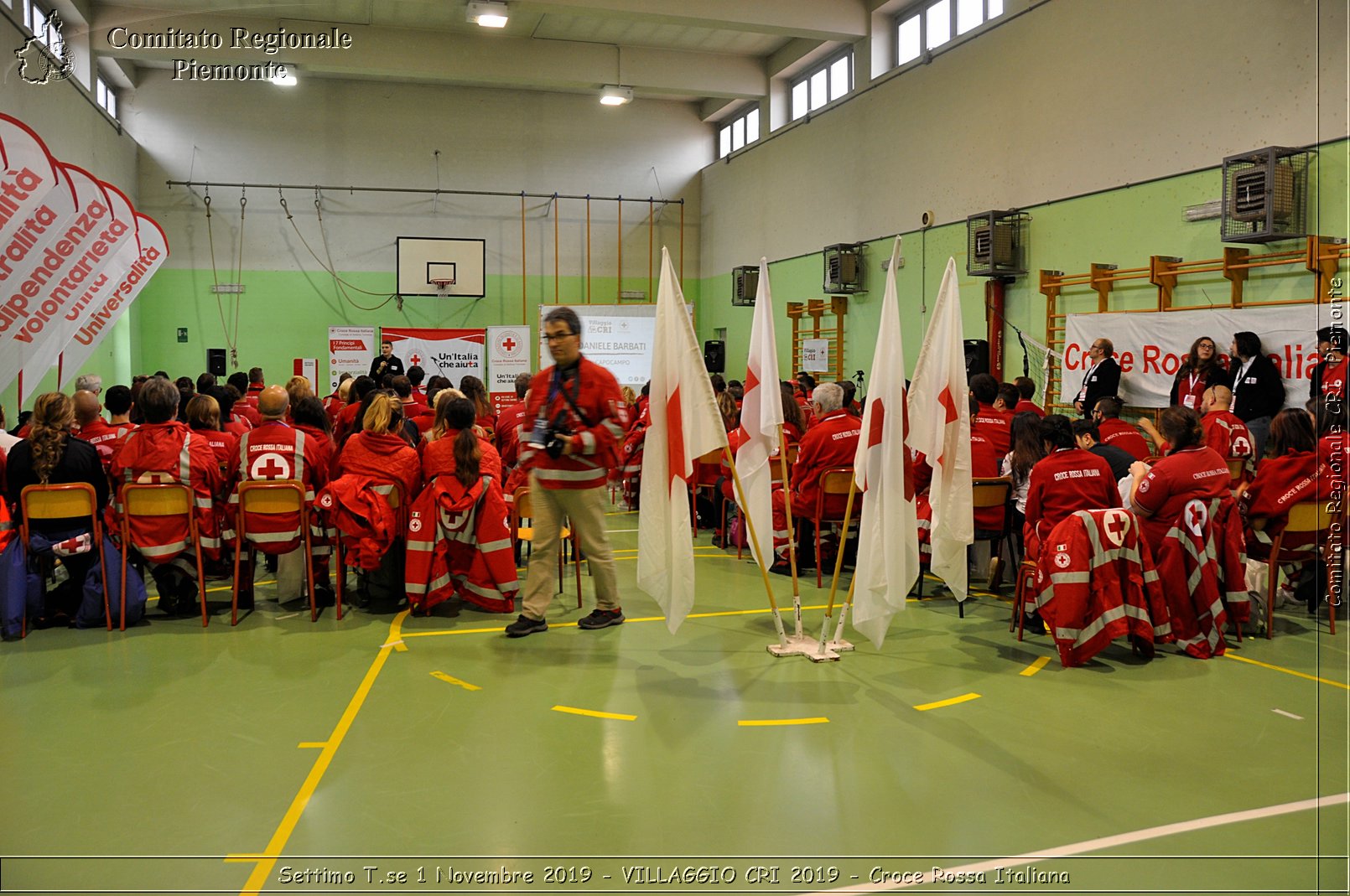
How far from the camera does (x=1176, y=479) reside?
4.60 meters

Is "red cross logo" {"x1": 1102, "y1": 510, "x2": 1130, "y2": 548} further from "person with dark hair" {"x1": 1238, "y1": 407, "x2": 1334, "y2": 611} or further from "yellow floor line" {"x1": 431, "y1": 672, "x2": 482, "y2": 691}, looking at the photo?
"yellow floor line" {"x1": 431, "y1": 672, "x2": 482, "y2": 691}

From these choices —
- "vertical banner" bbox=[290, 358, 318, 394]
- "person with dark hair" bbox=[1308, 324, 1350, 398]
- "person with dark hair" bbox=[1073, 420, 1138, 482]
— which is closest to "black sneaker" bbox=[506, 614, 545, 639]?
"person with dark hair" bbox=[1073, 420, 1138, 482]

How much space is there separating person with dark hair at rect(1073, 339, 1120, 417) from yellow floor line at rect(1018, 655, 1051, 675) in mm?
3937

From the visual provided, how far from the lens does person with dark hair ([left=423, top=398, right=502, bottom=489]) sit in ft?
16.9

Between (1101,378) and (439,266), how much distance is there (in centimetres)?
1120

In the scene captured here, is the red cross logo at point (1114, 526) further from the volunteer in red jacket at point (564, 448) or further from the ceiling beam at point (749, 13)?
the ceiling beam at point (749, 13)

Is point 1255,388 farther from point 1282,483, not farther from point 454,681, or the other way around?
point 454,681

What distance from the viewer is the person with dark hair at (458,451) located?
516cm

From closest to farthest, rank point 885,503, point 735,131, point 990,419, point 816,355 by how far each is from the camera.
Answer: point 885,503
point 990,419
point 816,355
point 735,131

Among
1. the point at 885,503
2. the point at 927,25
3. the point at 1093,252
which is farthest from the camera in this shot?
the point at 927,25

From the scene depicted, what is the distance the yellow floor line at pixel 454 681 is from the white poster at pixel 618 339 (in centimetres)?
1157

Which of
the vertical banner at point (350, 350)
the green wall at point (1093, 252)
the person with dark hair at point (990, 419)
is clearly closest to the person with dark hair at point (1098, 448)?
the person with dark hair at point (990, 419)

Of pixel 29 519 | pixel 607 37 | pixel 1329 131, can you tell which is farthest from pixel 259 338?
pixel 1329 131

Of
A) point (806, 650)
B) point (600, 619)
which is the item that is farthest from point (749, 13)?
point (806, 650)
